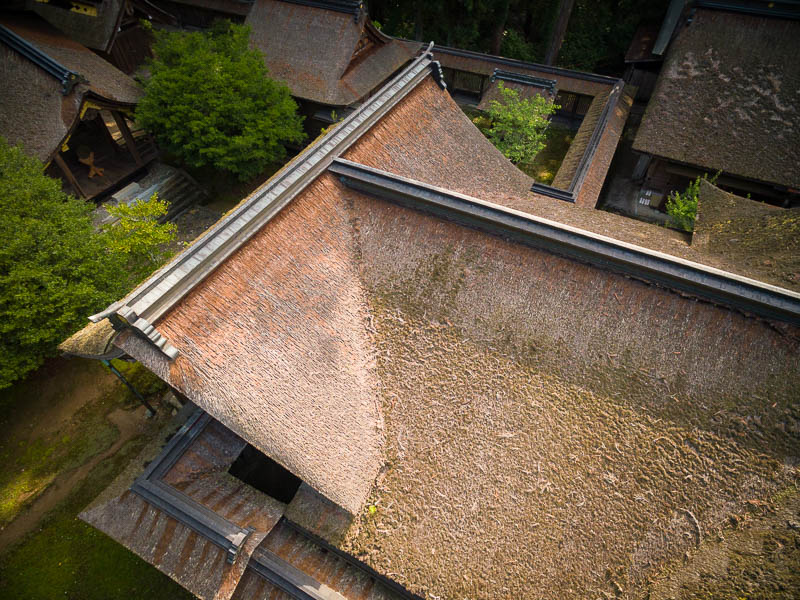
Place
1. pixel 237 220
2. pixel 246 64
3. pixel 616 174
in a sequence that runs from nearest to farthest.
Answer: pixel 237 220 < pixel 246 64 < pixel 616 174

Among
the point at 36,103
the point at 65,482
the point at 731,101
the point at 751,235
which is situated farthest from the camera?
the point at 731,101

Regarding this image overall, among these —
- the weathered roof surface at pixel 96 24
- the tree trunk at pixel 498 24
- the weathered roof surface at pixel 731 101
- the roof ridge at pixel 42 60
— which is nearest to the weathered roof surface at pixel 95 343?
the roof ridge at pixel 42 60

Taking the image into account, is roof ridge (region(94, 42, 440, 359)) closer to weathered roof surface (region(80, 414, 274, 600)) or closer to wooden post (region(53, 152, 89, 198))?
weathered roof surface (region(80, 414, 274, 600))

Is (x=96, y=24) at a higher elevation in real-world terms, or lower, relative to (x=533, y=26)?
lower

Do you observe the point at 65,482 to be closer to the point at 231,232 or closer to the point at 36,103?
the point at 231,232

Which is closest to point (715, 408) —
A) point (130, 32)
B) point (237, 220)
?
point (237, 220)

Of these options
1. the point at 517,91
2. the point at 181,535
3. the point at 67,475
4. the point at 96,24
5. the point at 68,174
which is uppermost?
the point at 517,91

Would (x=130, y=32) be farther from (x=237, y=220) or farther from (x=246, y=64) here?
(x=237, y=220)

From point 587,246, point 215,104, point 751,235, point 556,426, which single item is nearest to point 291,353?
point 556,426
